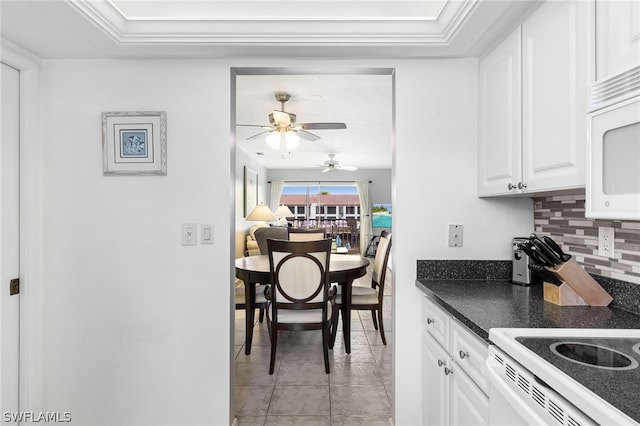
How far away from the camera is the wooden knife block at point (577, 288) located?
136 cm

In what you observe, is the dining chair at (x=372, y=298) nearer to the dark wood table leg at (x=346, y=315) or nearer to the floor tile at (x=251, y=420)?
the dark wood table leg at (x=346, y=315)

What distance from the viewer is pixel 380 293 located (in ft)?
10.7

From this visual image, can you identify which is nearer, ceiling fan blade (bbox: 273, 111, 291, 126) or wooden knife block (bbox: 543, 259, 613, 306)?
wooden knife block (bbox: 543, 259, 613, 306)

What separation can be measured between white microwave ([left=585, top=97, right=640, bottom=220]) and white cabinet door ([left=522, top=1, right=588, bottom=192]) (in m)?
0.15

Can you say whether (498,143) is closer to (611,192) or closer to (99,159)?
(611,192)

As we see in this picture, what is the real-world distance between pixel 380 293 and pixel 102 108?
8.59 ft

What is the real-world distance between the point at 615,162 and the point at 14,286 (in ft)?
8.40

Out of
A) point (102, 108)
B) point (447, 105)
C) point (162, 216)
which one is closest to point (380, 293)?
point (447, 105)

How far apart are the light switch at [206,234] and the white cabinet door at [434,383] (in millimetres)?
1241

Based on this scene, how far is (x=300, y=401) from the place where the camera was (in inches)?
90.2

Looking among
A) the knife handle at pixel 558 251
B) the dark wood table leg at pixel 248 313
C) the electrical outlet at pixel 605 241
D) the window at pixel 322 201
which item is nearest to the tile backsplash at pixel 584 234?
the electrical outlet at pixel 605 241

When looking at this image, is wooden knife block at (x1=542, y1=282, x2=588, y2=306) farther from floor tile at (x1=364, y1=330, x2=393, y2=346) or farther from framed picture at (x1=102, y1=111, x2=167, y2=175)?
floor tile at (x1=364, y1=330, x2=393, y2=346)

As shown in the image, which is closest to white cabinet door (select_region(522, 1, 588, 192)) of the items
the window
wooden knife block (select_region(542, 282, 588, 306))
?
wooden knife block (select_region(542, 282, 588, 306))

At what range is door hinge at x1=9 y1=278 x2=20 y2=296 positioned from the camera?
172cm
